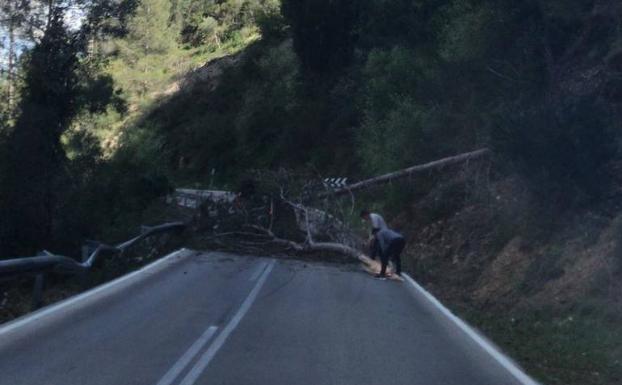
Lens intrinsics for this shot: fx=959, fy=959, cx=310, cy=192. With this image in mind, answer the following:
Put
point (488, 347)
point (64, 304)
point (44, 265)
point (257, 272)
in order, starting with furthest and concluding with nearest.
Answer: point (257, 272), point (44, 265), point (64, 304), point (488, 347)

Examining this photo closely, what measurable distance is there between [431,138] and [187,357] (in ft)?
69.6

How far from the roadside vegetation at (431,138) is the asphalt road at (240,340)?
128 centimetres

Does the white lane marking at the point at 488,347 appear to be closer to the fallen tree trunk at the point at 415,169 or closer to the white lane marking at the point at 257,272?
the white lane marking at the point at 257,272

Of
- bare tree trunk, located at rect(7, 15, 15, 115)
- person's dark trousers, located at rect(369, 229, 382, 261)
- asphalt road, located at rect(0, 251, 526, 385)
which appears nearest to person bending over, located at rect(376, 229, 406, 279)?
person's dark trousers, located at rect(369, 229, 382, 261)

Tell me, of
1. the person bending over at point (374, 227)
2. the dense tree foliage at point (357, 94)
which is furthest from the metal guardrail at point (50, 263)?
the dense tree foliage at point (357, 94)

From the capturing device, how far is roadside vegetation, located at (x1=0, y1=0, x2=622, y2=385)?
667 inches

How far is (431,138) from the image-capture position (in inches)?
1205

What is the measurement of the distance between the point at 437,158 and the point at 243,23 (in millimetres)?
47895

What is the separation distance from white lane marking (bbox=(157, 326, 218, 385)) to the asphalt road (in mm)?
19

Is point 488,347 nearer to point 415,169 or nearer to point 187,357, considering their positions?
point 187,357

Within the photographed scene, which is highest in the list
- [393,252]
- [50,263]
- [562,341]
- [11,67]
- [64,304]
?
[11,67]

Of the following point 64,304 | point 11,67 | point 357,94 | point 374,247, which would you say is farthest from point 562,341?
point 357,94

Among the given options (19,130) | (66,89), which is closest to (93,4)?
(66,89)

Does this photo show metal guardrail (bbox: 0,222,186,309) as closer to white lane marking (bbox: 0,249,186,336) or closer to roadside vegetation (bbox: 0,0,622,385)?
white lane marking (bbox: 0,249,186,336)
